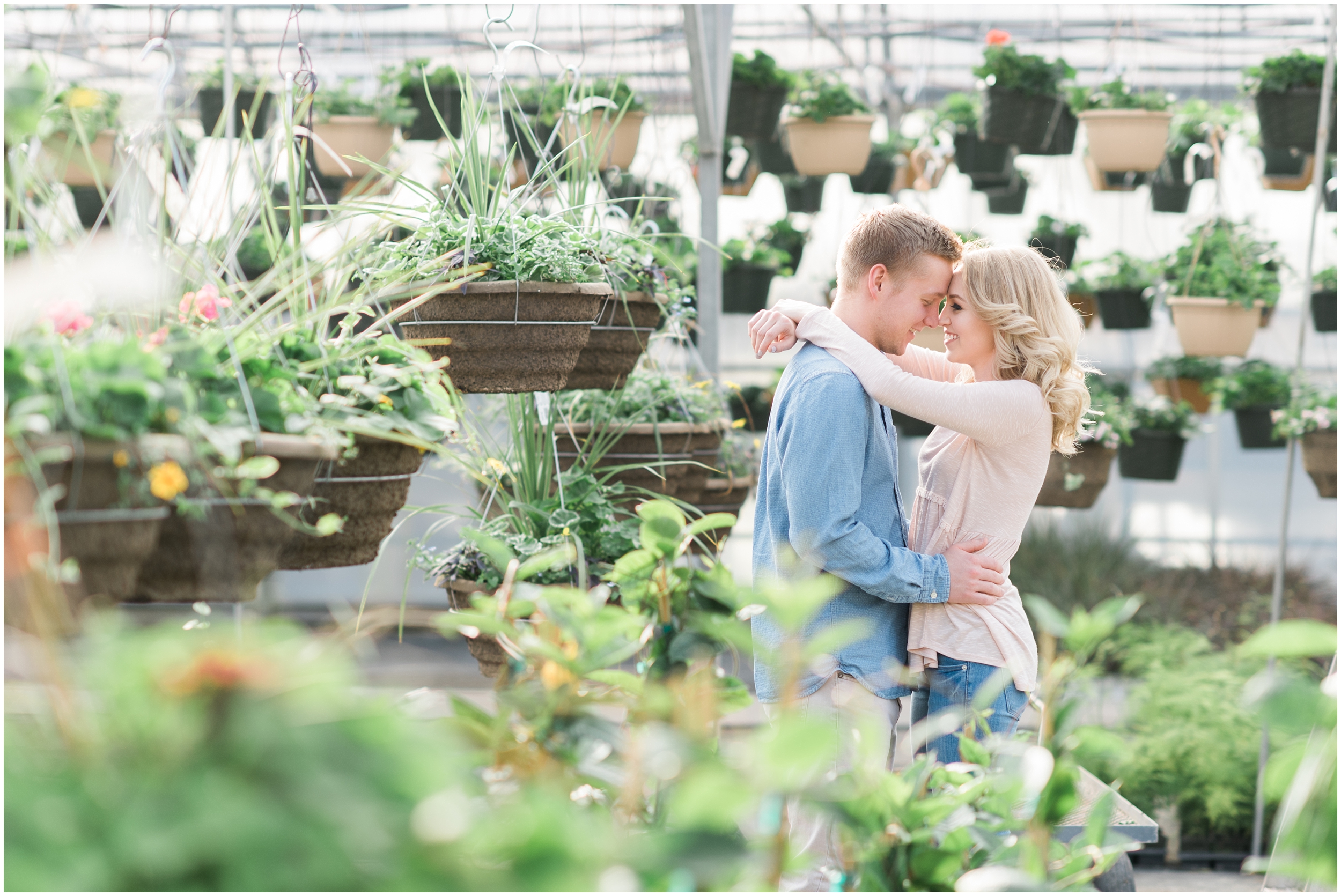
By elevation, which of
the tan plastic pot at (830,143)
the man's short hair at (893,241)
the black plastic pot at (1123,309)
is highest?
the tan plastic pot at (830,143)

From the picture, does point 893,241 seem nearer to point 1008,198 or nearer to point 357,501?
point 357,501

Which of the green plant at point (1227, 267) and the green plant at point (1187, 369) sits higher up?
the green plant at point (1227, 267)

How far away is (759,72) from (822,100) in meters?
0.30

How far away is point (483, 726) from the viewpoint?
71cm

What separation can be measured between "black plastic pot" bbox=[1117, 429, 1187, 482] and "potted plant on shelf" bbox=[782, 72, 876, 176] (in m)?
1.67

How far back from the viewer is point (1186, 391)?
15.6 ft

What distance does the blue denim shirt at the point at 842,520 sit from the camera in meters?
1.55

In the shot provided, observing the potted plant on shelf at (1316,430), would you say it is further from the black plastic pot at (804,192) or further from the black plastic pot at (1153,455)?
the black plastic pot at (804,192)

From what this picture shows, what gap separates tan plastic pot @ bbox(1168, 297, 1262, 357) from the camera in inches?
161

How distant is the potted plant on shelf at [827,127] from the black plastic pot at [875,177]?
1.92 feet

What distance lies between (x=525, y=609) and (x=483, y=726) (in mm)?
87

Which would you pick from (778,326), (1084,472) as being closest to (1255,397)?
(1084,472)

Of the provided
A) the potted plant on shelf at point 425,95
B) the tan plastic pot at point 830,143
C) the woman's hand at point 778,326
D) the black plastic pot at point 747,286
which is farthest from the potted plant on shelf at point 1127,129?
the woman's hand at point 778,326

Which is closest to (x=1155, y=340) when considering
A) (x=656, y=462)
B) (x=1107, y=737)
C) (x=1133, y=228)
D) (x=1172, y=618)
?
(x=1133, y=228)
